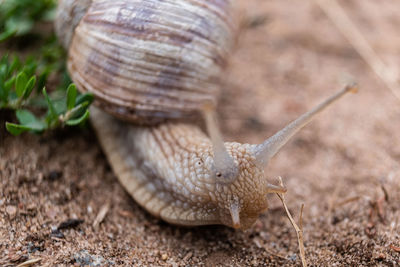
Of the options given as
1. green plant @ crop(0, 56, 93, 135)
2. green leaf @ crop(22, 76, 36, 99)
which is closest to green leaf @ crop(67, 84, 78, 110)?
green plant @ crop(0, 56, 93, 135)

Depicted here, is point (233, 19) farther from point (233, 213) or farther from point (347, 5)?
point (347, 5)

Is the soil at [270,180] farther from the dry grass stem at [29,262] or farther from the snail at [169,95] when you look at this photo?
the snail at [169,95]

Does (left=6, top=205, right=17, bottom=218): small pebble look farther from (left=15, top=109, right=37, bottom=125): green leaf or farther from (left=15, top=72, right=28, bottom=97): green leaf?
(left=15, top=72, right=28, bottom=97): green leaf

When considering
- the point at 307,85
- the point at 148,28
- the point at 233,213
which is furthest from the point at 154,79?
the point at 307,85

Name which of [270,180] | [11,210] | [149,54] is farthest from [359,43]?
[11,210]

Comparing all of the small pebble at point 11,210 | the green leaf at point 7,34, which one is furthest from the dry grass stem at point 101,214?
the green leaf at point 7,34
